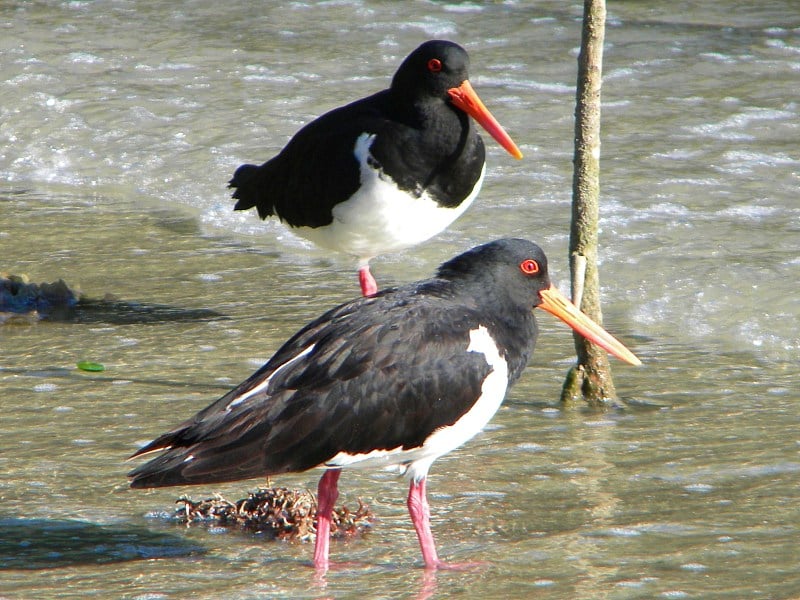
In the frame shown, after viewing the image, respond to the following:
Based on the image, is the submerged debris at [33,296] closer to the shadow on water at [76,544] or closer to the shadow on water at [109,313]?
the shadow on water at [109,313]

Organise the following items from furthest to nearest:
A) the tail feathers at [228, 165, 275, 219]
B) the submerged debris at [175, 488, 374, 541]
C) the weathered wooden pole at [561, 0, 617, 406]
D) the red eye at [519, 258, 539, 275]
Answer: the tail feathers at [228, 165, 275, 219], the weathered wooden pole at [561, 0, 617, 406], the red eye at [519, 258, 539, 275], the submerged debris at [175, 488, 374, 541]

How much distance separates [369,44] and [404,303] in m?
8.40

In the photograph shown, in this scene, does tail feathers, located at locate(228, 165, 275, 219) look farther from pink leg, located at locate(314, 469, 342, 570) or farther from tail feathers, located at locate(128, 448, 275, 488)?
tail feathers, located at locate(128, 448, 275, 488)

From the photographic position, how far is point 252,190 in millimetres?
7062

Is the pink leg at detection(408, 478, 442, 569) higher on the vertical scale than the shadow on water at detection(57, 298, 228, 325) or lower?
higher

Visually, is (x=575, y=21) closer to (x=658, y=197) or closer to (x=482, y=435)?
(x=658, y=197)

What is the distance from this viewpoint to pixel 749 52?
11195 millimetres

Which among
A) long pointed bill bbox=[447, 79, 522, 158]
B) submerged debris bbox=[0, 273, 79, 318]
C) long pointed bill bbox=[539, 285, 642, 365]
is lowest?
submerged debris bbox=[0, 273, 79, 318]

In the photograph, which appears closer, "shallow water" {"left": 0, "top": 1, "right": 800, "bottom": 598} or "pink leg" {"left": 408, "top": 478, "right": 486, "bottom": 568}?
"pink leg" {"left": 408, "top": 478, "right": 486, "bottom": 568}

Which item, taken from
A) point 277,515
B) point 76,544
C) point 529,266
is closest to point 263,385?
point 277,515

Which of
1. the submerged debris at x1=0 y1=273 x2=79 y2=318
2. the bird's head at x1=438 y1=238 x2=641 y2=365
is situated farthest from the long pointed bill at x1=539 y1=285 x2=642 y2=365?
the submerged debris at x1=0 y1=273 x2=79 y2=318

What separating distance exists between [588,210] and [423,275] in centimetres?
222

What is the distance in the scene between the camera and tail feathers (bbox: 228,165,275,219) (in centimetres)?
695

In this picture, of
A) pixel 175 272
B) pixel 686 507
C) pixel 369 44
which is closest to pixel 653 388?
pixel 686 507
